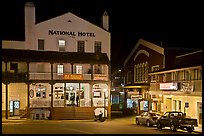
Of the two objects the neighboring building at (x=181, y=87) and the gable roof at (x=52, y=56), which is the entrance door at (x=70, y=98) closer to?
the gable roof at (x=52, y=56)

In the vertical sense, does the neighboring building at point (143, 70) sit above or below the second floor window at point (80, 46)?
below

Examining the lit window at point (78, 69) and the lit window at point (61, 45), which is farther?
the lit window at point (78, 69)

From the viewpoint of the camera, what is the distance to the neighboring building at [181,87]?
34.7 m

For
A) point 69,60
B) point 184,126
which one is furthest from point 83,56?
point 184,126

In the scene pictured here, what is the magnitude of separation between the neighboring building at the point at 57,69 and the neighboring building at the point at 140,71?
4.91m

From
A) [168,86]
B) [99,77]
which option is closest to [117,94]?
[99,77]

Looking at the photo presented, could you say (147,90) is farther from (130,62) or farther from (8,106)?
(8,106)

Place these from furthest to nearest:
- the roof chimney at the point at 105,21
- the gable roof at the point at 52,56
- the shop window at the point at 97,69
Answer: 1. the roof chimney at the point at 105,21
2. the shop window at the point at 97,69
3. the gable roof at the point at 52,56

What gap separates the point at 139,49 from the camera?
50219mm

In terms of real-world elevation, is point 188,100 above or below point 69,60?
below

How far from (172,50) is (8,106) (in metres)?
18.9

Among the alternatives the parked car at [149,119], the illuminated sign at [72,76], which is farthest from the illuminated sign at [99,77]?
the parked car at [149,119]

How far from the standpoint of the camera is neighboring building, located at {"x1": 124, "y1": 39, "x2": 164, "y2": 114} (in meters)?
45.6

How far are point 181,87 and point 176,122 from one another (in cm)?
724
